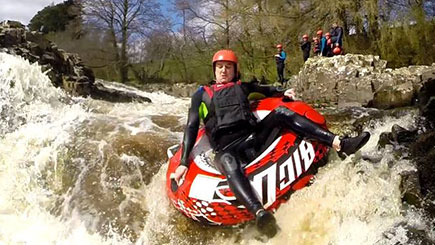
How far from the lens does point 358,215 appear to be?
365cm

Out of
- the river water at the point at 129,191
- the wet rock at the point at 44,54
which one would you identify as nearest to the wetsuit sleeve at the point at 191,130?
the river water at the point at 129,191

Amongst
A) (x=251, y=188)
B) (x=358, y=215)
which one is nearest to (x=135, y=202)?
(x=251, y=188)

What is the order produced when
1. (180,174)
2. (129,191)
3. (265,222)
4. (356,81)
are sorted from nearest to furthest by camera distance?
1. (265,222)
2. (180,174)
3. (129,191)
4. (356,81)

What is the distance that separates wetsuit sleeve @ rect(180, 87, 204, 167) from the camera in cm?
413

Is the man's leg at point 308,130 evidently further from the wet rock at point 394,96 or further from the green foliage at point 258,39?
the green foliage at point 258,39

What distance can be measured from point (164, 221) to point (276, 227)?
3.86ft

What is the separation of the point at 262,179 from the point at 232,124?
55 centimetres

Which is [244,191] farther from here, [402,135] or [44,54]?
[44,54]

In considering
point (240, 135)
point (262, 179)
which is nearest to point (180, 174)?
point (240, 135)

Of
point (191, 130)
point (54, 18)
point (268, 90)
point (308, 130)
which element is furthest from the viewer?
point (54, 18)

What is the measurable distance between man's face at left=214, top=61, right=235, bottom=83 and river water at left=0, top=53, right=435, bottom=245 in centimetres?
113

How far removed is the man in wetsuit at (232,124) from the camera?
3740 millimetres

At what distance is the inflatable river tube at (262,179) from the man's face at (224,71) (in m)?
0.60

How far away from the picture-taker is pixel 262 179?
3748 mm
